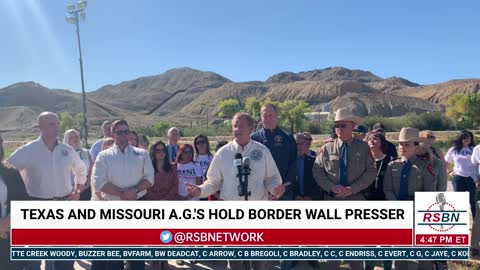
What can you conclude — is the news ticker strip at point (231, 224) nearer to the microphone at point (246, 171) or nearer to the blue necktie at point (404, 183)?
the blue necktie at point (404, 183)

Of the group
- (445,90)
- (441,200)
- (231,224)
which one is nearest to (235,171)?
(231,224)

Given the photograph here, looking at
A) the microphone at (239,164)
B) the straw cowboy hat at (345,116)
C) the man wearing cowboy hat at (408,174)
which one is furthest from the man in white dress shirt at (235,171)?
the man wearing cowboy hat at (408,174)

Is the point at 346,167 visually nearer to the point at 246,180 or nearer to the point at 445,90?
the point at 246,180

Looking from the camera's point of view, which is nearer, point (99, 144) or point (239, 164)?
point (239, 164)

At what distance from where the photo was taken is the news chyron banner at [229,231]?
4.00m

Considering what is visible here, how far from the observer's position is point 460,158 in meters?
6.04

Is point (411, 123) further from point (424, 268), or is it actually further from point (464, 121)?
point (424, 268)

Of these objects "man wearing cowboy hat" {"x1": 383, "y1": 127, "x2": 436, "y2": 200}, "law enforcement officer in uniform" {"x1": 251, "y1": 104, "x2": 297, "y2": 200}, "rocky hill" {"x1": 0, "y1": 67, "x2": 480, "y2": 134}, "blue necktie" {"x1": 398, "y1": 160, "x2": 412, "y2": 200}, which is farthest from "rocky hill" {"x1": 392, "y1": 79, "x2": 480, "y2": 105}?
"law enforcement officer in uniform" {"x1": 251, "y1": 104, "x2": 297, "y2": 200}

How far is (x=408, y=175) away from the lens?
421 cm

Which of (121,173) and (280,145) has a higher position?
(280,145)

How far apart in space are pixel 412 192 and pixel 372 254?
82 cm

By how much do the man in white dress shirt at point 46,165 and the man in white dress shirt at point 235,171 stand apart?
1611 mm

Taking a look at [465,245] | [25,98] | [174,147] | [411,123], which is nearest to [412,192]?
[465,245]

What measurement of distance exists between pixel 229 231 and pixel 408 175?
82.0 inches
